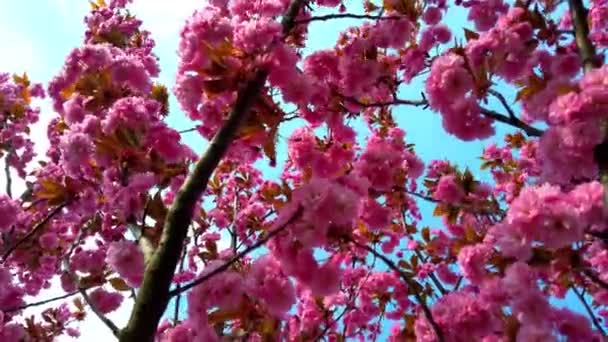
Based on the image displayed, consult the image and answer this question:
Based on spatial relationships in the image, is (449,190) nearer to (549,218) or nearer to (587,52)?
(587,52)

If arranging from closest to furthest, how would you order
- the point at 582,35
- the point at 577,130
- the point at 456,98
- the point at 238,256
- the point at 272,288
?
the point at 238,256
the point at 577,130
the point at 272,288
the point at 582,35
the point at 456,98

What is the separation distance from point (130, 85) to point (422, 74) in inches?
90.2

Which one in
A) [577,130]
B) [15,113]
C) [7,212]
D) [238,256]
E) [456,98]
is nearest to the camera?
[238,256]

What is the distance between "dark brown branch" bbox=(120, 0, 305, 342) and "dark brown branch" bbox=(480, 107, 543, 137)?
1420 millimetres

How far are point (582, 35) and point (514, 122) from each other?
69 cm

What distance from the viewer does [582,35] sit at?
3.25 meters

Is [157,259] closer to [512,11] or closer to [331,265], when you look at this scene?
[331,265]

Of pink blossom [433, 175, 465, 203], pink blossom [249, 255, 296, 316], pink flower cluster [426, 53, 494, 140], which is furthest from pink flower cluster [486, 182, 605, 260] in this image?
pink blossom [433, 175, 465, 203]

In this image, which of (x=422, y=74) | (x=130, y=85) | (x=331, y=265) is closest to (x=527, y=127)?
(x=331, y=265)

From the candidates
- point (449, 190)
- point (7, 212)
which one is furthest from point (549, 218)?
point (7, 212)

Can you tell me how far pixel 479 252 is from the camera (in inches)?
132

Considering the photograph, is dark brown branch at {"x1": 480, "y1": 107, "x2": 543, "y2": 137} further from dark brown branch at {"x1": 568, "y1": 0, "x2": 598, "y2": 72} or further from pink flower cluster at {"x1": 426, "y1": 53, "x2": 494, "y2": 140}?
dark brown branch at {"x1": 568, "y1": 0, "x2": 598, "y2": 72}

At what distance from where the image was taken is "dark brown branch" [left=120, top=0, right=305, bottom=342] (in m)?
2.28

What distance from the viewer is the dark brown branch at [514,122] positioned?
3.06 m
